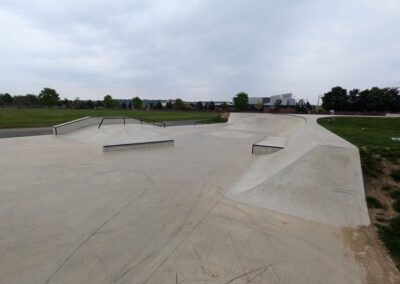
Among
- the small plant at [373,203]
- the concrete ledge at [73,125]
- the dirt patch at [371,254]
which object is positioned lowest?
the dirt patch at [371,254]

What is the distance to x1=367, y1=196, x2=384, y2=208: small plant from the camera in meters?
4.18

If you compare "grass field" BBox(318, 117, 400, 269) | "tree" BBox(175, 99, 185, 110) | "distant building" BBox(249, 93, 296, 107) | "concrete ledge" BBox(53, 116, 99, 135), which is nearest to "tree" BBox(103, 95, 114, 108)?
"tree" BBox(175, 99, 185, 110)

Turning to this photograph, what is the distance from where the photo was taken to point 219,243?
3.29m

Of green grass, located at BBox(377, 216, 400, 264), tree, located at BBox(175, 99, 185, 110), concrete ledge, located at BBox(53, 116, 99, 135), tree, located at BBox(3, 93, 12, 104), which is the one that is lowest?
green grass, located at BBox(377, 216, 400, 264)

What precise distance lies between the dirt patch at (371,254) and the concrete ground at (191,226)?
0.05ft

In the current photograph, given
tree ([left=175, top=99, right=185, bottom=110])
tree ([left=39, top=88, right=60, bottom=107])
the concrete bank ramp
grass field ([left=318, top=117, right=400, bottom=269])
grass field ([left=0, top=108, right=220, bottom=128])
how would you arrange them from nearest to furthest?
grass field ([left=318, top=117, right=400, bottom=269])
the concrete bank ramp
grass field ([left=0, top=108, right=220, bottom=128])
tree ([left=39, top=88, right=60, bottom=107])
tree ([left=175, top=99, right=185, bottom=110])

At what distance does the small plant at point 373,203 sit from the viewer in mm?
4184

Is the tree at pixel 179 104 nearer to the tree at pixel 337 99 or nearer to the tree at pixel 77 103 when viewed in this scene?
the tree at pixel 77 103

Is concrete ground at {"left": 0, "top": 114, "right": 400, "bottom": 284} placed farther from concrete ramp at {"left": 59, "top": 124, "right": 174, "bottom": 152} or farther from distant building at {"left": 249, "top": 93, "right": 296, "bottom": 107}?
distant building at {"left": 249, "top": 93, "right": 296, "bottom": 107}

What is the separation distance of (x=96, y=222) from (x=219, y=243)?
2370mm

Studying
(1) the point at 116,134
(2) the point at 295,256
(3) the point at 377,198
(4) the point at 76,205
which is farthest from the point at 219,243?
(1) the point at 116,134

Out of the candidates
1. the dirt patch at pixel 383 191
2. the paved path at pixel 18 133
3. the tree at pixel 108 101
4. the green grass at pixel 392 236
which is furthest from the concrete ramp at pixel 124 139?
the tree at pixel 108 101

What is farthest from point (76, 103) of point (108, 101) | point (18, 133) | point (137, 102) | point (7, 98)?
point (18, 133)

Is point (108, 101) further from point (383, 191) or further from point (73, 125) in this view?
point (383, 191)
